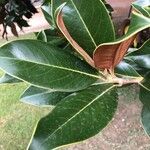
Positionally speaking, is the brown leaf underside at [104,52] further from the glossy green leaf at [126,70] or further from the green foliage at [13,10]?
the green foliage at [13,10]

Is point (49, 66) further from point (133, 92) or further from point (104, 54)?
point (133, 92)

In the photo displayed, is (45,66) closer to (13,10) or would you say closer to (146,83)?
(146,83)

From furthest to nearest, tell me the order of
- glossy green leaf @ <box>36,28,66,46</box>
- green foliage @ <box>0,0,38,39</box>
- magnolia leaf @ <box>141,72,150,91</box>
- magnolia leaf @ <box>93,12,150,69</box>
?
green foliage @ <box>0,0,38,39</box> → glossy green leaf @ <box>36,28,66,46</box> → magnolia leaf @ <box>141,72,150,91</box> → magnolia leaf @ <box>93,12,150,69</box>

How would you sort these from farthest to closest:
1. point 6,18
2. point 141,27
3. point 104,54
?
point 6,18 → point 104,54 → point 141,27

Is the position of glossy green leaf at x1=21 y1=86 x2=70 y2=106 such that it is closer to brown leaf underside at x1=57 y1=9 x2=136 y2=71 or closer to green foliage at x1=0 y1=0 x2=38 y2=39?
brown leaf underside at x1=57 y1=9 x2=136 y2=71

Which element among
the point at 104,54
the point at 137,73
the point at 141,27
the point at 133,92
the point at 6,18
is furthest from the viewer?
the point at 133,92

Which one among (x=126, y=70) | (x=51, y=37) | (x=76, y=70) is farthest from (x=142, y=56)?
(x=51, y=37)

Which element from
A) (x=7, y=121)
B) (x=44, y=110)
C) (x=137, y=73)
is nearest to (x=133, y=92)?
(x=44, y=110)

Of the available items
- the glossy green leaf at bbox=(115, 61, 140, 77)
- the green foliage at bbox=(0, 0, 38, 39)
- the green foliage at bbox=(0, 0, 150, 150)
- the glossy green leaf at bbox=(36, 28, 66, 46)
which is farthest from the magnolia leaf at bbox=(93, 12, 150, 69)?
the green foliage at bbox=(0, 0, 38, 39)
